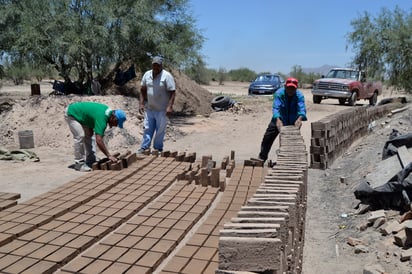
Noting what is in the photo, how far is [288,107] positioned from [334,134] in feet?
5.84

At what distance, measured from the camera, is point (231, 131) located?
38.8 ft

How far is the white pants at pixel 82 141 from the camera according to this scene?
20.4 ft

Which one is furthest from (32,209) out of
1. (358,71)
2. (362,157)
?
(358,71)

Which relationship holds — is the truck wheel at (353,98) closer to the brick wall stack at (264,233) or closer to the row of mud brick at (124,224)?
the row of mud brick at (124,224)

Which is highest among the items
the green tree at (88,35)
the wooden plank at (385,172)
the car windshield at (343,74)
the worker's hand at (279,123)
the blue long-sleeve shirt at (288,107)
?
the green tree at (88,35)

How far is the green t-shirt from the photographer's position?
18.8 ft

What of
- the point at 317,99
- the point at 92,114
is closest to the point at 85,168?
the point at 92,114

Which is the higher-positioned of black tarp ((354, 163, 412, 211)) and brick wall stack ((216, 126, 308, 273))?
brick wall stack ((216, 126, 308, 273))

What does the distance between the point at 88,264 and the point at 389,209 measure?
3.03 metres

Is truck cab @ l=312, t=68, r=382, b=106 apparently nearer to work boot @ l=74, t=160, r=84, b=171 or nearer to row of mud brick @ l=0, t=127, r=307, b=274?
row of mud brick @ l=0, t=127, r=307, b=274

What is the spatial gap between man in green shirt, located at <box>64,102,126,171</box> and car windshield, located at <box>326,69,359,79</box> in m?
14.5

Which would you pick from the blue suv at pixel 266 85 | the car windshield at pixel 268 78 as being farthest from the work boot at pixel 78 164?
the car windshield at pixel 268 78

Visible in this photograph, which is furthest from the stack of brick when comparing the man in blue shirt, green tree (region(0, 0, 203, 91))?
green tree (region(0, 0, 203, 91))

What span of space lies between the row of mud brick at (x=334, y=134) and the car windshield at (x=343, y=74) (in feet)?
29.3
